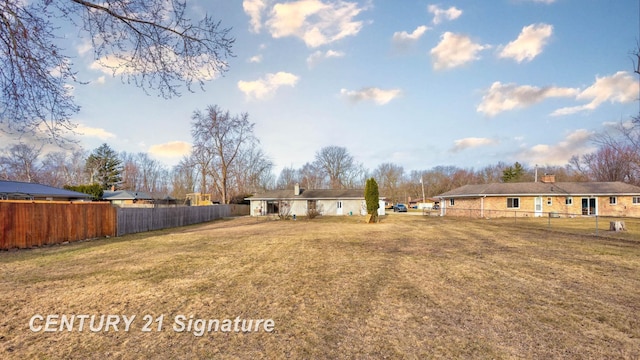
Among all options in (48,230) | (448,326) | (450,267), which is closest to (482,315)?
(448,326)

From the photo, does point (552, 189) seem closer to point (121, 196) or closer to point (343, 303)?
point (343, 303)

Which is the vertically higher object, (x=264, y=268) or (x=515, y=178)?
(x=515, y=178)

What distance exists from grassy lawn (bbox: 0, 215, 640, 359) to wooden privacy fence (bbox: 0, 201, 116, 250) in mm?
3929

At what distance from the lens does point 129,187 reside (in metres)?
62.2

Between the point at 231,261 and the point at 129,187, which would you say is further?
the point at 129,187

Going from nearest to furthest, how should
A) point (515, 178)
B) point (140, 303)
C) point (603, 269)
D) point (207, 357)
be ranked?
point (207, 357) → point (140, 303) → point (603, 269) → point (515, 178)

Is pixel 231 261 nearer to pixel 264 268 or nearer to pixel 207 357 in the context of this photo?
pixel 264 268

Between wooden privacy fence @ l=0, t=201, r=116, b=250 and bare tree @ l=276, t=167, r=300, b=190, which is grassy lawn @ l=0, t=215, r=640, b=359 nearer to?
wooden privacy fence @ l=0, t=201, r=116, b=250

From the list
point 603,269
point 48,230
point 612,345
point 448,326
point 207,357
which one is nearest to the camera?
point 207,357

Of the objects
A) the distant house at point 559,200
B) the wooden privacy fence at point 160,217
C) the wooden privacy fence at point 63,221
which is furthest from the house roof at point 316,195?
the wooden privacy fence at point 63,221

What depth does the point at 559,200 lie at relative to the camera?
30.8 meters

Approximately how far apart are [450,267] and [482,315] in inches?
133

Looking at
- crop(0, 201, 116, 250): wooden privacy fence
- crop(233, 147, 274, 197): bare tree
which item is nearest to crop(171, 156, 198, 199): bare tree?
crop(233, 147, 274, 197): bare tree

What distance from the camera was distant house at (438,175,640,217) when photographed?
30.2 metres
